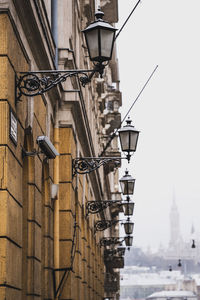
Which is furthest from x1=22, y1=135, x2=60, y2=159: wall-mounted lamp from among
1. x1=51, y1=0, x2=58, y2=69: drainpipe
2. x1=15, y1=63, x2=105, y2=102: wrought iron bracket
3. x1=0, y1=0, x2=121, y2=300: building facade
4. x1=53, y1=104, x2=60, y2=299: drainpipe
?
x1=51, y1=0, x2=58, y2=69: drainpipe

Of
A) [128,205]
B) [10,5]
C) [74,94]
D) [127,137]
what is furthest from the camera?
[128,205]

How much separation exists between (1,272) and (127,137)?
20.8ft

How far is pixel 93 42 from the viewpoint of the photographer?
32.9 ft

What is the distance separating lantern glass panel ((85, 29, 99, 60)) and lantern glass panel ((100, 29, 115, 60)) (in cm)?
7

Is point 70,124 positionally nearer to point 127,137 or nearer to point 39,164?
point 127,137

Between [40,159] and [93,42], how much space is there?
11.6ft

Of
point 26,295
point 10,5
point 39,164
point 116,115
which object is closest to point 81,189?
point 39,164

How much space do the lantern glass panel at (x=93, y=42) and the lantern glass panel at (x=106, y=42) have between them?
0.07m

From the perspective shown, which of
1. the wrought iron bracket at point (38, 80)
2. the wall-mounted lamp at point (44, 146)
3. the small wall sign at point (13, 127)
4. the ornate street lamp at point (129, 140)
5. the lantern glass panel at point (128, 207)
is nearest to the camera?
the small wall sign at point (13, 127)

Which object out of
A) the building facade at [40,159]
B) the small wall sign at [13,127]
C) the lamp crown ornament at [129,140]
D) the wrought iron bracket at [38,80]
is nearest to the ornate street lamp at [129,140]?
the lamp crown ornament at [129,140]

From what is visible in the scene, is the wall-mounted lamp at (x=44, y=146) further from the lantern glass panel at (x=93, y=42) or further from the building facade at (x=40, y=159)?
the lantern glass panel at (x=93, y=42)

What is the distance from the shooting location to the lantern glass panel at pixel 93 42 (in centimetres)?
997

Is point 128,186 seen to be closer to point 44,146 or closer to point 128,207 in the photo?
point 128,207

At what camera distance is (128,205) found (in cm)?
2452
